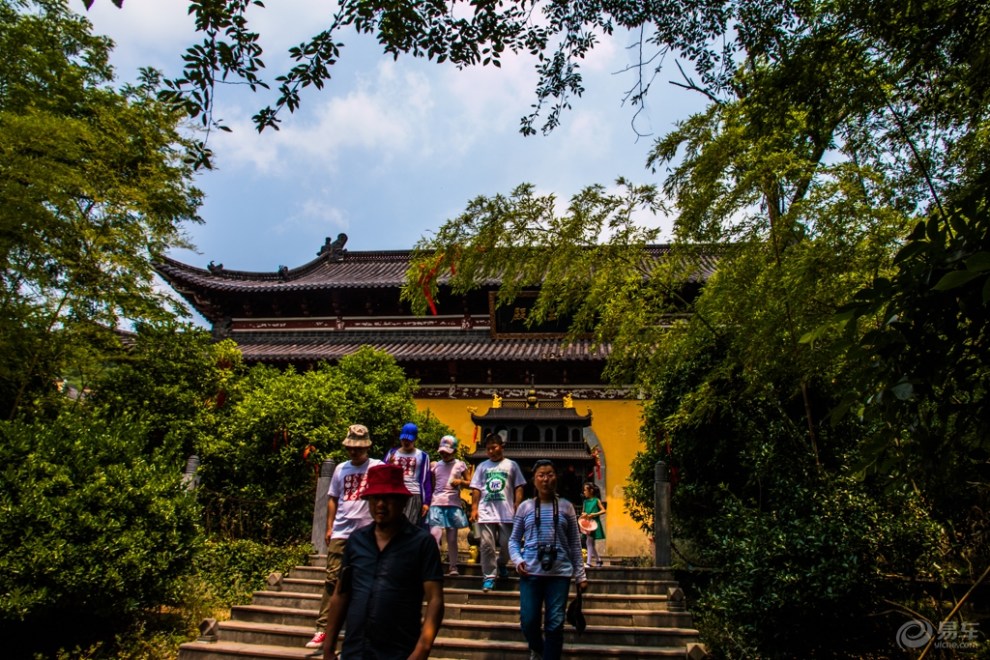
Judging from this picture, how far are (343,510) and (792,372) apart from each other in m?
3.84

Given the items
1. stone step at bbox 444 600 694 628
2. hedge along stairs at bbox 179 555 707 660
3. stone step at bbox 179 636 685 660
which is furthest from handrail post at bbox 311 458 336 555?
stone step at bbox 444 600 694 628

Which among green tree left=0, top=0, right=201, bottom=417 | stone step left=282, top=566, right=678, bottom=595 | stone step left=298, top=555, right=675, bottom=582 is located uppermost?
green tree left=0, top=0, right=201, bottom=417

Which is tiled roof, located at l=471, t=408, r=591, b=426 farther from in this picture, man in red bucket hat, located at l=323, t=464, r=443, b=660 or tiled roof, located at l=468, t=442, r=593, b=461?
man in red bucket hat, located at l=323, t=464, r=443, b=660

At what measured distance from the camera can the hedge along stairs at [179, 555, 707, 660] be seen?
500 cm

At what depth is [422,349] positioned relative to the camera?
51.7 ft

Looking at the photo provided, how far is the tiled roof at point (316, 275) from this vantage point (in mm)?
16922

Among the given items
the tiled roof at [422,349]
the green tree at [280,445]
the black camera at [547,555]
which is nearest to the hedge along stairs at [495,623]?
the black camera at [547,555]

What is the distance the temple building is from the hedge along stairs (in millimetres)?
5868

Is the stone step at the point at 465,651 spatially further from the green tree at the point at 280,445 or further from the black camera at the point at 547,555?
the green tree at the point at 280,445

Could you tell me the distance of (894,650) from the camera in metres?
4.70

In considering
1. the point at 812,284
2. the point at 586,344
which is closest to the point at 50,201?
the point at 812,284

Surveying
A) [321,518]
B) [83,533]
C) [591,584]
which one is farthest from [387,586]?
[321,518]

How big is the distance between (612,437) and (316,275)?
10823 mm

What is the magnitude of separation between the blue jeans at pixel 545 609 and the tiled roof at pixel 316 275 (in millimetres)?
11783
